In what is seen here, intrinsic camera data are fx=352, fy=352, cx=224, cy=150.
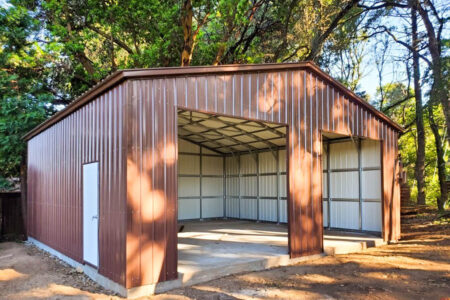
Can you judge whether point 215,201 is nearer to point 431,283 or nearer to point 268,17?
point 268,17

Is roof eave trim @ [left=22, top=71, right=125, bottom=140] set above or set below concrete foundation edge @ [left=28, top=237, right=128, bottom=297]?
above

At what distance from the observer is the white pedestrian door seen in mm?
6414

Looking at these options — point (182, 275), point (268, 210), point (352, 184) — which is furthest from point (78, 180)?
point (268, 210)

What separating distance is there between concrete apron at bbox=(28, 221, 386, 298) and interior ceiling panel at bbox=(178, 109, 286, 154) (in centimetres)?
318

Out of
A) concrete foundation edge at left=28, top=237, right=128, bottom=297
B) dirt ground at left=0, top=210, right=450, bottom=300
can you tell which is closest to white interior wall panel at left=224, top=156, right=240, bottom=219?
dirt ground at left=0, top=210, right=450, bottom=300

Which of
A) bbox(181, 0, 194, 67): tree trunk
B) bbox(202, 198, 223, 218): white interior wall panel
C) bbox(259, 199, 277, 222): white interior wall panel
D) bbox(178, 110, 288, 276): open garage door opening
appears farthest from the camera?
bbox(202, 198, 223, 218): white interior wall panel

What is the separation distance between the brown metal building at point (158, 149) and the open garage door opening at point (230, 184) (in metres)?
1.27

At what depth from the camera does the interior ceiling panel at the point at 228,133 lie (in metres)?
10.4

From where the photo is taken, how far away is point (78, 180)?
744cm

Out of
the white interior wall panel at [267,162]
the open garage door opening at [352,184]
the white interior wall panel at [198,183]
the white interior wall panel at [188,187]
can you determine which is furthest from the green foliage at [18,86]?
the open garage door opening at [352,184]

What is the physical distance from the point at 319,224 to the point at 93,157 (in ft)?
16.6

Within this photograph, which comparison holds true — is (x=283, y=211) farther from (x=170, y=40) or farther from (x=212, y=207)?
(x=170, y=40)

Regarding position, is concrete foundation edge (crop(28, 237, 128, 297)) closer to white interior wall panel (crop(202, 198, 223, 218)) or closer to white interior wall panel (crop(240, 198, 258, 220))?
white interior wall panel (crop(202, 198, 223, 218))

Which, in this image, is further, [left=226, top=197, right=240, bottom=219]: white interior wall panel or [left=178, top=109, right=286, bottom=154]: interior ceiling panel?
[left=226, top=197, right=240, bottom=219]: white interior wall panel
